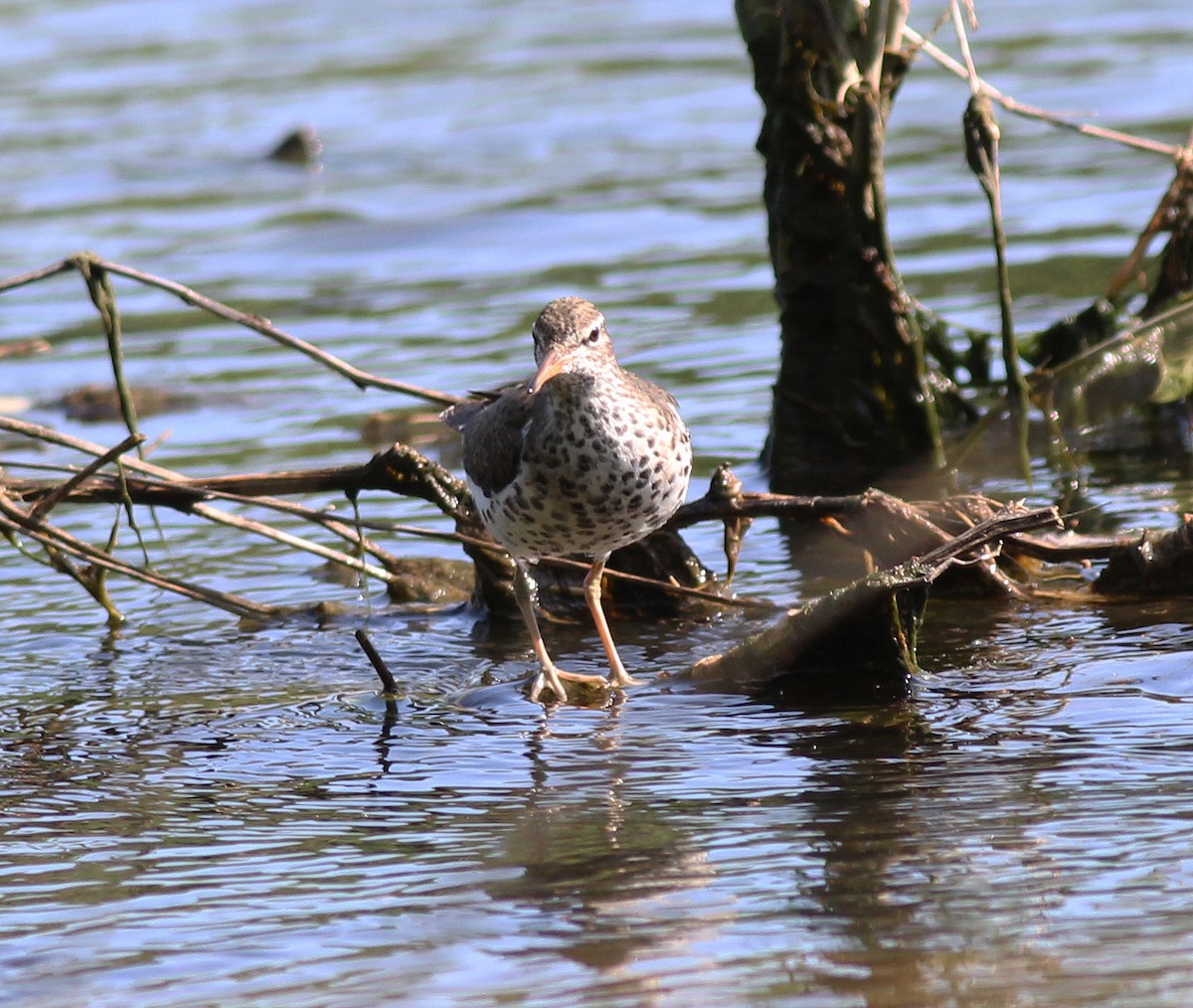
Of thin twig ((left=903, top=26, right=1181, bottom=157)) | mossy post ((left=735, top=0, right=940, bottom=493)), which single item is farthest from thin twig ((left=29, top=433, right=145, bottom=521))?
thin twig ((left=903, top=26, right=1181, bottom=157))

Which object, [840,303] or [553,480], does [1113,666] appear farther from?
[840,303]

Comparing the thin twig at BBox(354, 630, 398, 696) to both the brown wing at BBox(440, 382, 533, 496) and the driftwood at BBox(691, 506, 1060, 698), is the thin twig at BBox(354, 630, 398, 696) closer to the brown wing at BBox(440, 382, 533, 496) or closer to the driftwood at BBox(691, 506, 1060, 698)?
the brown wing at BBox(440, 382, 533, 496)

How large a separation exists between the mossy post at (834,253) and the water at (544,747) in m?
0.55

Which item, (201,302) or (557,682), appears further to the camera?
(201,302)

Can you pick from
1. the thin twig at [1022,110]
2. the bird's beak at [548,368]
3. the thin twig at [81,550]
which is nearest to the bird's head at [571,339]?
the bird's beak at [548,368]

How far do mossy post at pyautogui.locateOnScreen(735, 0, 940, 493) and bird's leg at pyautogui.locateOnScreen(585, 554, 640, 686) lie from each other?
179 centimetres

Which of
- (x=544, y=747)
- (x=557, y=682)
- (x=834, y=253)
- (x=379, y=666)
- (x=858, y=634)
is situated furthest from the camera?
(x=834, y=253)

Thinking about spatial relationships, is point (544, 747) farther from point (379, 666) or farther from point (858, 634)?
point (858, 634)

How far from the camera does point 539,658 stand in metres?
6.39

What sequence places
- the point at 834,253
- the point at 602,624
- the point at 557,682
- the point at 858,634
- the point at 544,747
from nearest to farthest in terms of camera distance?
the point at 544,747 < the point at 858,634 < the point at 557,682 < the point at 602,624 < the point at 834,253

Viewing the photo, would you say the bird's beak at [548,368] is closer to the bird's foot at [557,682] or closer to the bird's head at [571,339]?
the bird's head at [571,339]

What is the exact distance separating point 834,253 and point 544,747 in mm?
3230

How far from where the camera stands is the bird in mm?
5977

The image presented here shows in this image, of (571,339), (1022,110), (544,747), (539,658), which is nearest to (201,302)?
(571,339)
